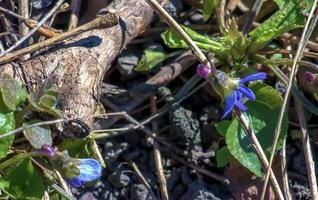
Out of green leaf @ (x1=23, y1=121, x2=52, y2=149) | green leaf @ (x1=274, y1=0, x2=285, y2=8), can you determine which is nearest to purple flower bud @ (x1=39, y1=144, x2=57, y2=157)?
green leaf @ (x1=23, y1=121, x2=52, y2=149)

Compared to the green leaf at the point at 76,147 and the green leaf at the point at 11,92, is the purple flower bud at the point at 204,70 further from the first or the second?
the green leaf at the point at 11,92

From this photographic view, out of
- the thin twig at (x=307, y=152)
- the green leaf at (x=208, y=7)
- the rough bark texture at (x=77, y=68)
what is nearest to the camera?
the rough bark texture at (x=77, y=68)

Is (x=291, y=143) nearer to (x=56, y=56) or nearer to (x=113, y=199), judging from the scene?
(x=113, y=199)

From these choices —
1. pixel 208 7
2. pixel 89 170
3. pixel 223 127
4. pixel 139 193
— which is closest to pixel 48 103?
pixel 89 170

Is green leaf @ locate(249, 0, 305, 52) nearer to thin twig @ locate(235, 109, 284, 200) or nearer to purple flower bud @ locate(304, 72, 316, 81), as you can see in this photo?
purple flower bud @ locate(304, 72, 316, 81)

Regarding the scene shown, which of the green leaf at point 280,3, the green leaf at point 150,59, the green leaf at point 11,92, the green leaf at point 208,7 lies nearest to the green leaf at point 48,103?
the green leaf at point 11,92

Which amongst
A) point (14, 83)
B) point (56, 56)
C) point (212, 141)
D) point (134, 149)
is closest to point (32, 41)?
point (56, 56)
